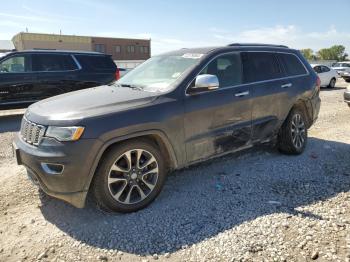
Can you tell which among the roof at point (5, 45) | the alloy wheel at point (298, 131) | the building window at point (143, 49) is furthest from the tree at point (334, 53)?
the alloy wheel at point (298, 131)

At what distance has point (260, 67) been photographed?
5211 mm

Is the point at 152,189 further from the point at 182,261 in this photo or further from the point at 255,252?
the point at 255,252

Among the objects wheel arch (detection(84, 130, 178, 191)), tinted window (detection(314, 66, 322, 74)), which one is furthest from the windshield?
tinted window (detection(314, 66, 322, 74))

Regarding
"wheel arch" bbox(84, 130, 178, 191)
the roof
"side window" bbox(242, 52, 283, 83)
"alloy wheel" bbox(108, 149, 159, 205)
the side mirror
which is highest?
the roof

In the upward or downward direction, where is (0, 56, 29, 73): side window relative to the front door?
upward

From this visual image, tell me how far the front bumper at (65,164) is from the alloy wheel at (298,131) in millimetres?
3579

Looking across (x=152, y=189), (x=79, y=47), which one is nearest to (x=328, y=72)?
(x=152, y=189)

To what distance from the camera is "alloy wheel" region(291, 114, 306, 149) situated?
224 inches

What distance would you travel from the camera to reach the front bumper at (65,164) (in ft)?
10.8

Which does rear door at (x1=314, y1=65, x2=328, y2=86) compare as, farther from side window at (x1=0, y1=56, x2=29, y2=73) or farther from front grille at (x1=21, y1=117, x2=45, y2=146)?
front grille at (x1=21, y1=117, x2=45, y2=146)

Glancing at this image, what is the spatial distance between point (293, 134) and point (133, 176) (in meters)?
3.15

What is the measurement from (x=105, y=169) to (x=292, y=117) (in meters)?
3.46

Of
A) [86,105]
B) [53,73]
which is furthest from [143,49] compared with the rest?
[86,105]

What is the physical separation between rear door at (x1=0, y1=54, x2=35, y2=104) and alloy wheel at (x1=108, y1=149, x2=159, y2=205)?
7044 mm
